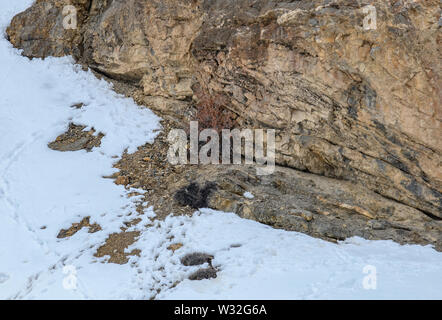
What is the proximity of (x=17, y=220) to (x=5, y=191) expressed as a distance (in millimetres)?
1058

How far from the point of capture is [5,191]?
7.64 metres

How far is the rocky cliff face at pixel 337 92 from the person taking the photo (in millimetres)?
6227

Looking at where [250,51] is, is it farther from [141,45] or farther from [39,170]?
[39,170]

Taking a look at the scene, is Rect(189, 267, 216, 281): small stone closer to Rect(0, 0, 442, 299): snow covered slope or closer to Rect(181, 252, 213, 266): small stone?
Rect(0, 0, 442, 299): snow covered slope

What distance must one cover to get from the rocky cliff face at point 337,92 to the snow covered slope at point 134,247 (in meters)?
0.65

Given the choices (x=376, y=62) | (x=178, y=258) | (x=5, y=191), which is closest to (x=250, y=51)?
(x=376, y=62)

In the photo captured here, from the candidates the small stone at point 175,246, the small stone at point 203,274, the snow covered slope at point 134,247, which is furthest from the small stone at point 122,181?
the small stone at point 203,274

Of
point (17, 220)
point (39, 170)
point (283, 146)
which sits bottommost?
point (17, 220)

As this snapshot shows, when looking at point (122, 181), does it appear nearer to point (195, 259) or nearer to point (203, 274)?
point (195, 259)

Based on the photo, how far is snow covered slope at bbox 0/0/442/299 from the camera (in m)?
5.13

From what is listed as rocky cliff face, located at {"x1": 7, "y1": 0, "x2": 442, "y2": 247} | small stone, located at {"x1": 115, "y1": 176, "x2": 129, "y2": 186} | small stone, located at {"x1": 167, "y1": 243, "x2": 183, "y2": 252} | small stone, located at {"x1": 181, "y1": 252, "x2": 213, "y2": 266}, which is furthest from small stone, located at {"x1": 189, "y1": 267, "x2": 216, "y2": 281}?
small stone, located at {"x1": 115, "y1": 176, "x2": 129, "y2": 186}

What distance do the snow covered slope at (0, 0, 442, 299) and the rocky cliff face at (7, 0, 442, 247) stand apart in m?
0.65

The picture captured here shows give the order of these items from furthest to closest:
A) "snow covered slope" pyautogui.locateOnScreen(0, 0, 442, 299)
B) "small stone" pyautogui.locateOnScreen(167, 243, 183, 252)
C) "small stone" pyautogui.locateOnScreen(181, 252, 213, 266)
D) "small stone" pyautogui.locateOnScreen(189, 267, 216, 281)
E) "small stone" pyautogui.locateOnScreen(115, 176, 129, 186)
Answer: "small stone" pyautogui.locateOnScreen(115, 176, 129, 186) < "small stone" pyautogui.locateOnScreen(167, 243, 183, 252) < "small stone" pyautogui.locateOnScreen(181, 252, 213, 266) < "small stone" pyautogui.locateOnScreen(189, 267, 216, 281) < "snow covered slope" pyautogui.locateOnScreen(0, 0, 442, 299)

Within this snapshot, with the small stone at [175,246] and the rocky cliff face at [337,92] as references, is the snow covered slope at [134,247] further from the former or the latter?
the rocky cliff face at [337,92]
